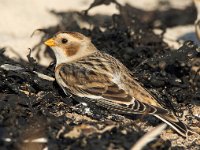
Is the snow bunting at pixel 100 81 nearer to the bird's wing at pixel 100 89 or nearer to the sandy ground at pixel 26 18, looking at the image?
the bird's wing at pixel 100 89

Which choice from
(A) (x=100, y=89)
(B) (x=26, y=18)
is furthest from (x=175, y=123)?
(B) (x=26, y=18)

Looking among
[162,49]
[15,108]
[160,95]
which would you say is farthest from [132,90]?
[162,49]

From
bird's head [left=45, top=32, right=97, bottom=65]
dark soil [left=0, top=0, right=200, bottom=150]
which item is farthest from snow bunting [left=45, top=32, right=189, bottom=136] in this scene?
dark soil [left=0, top=0, right=200, bottom=150]

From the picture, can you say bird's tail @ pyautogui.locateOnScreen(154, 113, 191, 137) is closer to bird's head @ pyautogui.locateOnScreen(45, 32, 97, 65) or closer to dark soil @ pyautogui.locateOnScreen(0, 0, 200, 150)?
dark soil @ pyautogui.locateOnScreen(0, 0, 200, 150)

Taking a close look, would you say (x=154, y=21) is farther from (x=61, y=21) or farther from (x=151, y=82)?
(x=151, y=82)

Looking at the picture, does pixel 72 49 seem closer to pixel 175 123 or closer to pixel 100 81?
pixel 100 81
